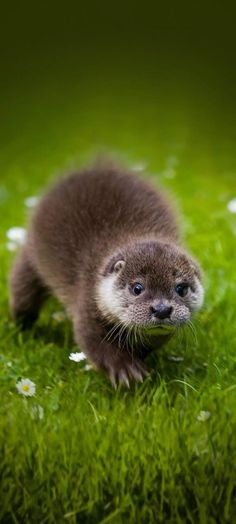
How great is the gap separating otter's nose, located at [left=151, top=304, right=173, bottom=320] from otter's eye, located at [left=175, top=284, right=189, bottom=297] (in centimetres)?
22

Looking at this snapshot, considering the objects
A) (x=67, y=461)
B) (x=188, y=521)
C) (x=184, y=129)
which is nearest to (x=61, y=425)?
(x=67, y=461)

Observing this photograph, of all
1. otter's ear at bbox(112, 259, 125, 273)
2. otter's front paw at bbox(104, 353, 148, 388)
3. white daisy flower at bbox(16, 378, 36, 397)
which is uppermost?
otter's ear at bbox(112, 259, 125, 273)

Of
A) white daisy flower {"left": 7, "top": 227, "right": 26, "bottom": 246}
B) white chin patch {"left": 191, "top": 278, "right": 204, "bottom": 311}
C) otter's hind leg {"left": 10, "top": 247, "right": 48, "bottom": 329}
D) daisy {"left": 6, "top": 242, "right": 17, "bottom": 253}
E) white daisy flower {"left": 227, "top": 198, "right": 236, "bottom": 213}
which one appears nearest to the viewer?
white chin patch {"left": 191, "top": 278, "right": 204, "bottom": 311}

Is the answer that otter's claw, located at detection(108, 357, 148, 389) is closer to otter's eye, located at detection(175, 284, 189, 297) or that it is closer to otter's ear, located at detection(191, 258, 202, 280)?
otter's eye, located at detection(175, 284, 189, 297)

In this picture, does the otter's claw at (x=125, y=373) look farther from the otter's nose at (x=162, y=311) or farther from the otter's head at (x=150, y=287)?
the otter's nose at (x=162, y=311)

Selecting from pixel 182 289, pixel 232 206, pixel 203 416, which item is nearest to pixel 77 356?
pixel 182 289

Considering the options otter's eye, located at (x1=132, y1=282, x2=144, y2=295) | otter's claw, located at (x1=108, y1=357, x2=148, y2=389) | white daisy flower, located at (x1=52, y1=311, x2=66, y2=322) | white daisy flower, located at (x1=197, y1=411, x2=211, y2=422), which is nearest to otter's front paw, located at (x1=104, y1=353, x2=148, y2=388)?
otter's claw, located at (x1=108, y1=357, x2=148, y2=389)

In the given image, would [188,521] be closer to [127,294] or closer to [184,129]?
[127,294]

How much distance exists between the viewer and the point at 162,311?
437 centimetres

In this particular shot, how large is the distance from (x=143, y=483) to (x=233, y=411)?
18.6 inches

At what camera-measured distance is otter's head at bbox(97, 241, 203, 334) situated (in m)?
4.43

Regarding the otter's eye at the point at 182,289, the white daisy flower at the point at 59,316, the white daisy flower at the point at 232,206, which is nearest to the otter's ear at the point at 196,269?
the otter's eye at the point at 182,289

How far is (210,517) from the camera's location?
3.69m

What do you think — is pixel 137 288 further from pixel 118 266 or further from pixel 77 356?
pixel 77 356
